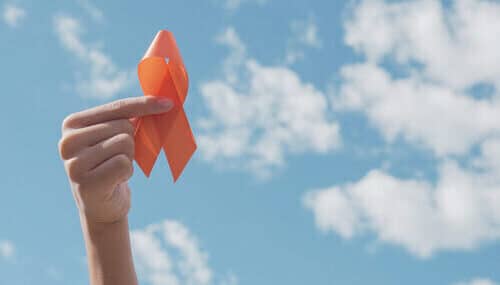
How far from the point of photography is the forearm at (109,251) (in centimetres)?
373

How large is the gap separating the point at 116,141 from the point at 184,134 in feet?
2.20

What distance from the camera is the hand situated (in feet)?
10.9

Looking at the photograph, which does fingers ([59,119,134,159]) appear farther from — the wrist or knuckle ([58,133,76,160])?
the wrist

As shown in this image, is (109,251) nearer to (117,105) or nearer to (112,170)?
(112,170)

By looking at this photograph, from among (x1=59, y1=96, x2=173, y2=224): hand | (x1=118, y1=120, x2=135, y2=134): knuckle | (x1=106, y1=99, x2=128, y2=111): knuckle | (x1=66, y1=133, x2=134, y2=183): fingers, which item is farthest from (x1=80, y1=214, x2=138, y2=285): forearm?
(x1=106, y1=99, x2=128, y2=111): knuckle

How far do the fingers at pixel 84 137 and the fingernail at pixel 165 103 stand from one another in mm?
326

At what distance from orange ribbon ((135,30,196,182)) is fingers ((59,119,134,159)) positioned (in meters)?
0.40

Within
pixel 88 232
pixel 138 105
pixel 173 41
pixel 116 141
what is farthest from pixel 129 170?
pixel 173 41

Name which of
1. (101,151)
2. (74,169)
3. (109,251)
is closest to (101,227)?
(109,251)

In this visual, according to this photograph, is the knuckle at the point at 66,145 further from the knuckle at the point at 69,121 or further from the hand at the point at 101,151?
the knuckle at the point at 69,121

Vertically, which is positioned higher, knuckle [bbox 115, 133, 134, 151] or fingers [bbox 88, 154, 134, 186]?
knuckle [bbox 115, 133, 134, 151]

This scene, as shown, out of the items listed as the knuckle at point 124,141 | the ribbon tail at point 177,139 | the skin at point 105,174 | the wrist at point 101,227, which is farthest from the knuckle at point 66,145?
the ribbon tail at point 177,139

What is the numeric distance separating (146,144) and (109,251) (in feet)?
2.19

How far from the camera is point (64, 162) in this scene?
11.2 ft
